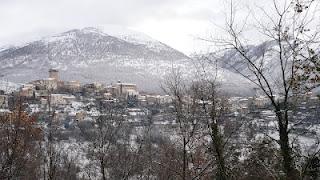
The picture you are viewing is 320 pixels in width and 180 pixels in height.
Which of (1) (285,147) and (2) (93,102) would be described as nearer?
(1) (285,147)

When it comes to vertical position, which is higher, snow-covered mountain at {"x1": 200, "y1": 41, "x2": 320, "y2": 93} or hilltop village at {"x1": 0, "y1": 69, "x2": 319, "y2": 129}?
snow-covered mountain at {"x1": 200, "y1": 41, "x2": 320, "y2": 93}

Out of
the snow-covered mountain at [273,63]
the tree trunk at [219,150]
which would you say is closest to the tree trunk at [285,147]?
the snow-covered mountain at [273,63]

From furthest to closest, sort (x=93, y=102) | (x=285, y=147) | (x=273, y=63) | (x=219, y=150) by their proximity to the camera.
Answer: (x=93, y=102) < (x=219, y=150) < (x=273, y=63) < (x=285, y=147)

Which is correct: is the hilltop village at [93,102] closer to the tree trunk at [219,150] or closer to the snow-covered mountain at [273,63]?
the snow-covered mountain at [273,63]

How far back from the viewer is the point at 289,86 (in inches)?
301

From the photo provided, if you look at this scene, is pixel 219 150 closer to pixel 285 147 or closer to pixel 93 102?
pixel 285 147

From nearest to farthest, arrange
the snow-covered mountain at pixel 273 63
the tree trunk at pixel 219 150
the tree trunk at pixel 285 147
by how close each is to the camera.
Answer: the snow-covered mountain at pixel 273 63 → the tree trunk at pixel 285 147 → the tree trunk at pixel 219 150

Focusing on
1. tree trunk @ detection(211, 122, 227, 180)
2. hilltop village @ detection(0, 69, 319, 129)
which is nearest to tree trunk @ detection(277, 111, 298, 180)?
hilltop village @ detection(0, 69, 319, 129)

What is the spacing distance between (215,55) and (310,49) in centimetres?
205

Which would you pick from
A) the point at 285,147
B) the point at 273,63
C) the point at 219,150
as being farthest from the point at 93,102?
the point at 285,147

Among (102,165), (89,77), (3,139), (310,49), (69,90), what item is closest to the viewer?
(310,49)

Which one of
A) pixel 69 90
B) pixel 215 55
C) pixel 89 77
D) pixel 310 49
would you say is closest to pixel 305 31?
pixel 310 49

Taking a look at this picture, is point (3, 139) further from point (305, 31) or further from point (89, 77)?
point (89, 77)

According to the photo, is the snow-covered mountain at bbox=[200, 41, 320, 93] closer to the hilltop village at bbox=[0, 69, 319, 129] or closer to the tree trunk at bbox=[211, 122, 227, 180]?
the hilltop village at bbox=[0, 69, 319, 129]
